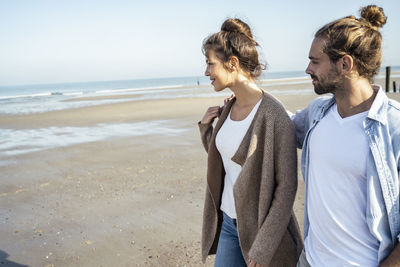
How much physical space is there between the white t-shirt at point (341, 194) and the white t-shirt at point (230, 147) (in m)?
0.59

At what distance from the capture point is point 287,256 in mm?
2357

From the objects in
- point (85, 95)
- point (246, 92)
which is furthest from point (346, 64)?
point (85, 95)

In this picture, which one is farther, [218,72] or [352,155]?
[218,72]

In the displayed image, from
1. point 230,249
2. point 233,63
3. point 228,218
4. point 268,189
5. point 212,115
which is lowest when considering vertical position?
point 230,249

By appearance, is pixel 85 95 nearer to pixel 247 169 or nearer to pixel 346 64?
pixel 247 169

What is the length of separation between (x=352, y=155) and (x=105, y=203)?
15.1 feet

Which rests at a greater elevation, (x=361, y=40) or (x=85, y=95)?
(x=361, y=40)

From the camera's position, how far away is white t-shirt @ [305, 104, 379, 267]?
1.74 metres

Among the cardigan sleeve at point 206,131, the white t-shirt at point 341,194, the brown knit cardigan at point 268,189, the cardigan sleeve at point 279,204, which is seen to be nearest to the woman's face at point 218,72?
the brown knit cardigan at point 268,189

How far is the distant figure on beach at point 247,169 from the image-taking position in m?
2.21

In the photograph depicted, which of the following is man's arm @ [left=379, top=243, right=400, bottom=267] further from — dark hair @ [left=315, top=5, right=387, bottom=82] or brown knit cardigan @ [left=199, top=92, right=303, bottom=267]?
dark hair @ [left=315, top=5, right=387, bottom=82]

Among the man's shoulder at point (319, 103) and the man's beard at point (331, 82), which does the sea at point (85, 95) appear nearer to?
the man's shoulder at point (319, 103)

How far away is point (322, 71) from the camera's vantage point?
6.44ft

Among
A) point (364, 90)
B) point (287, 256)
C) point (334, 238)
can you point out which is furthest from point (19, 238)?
point (364, 90)
